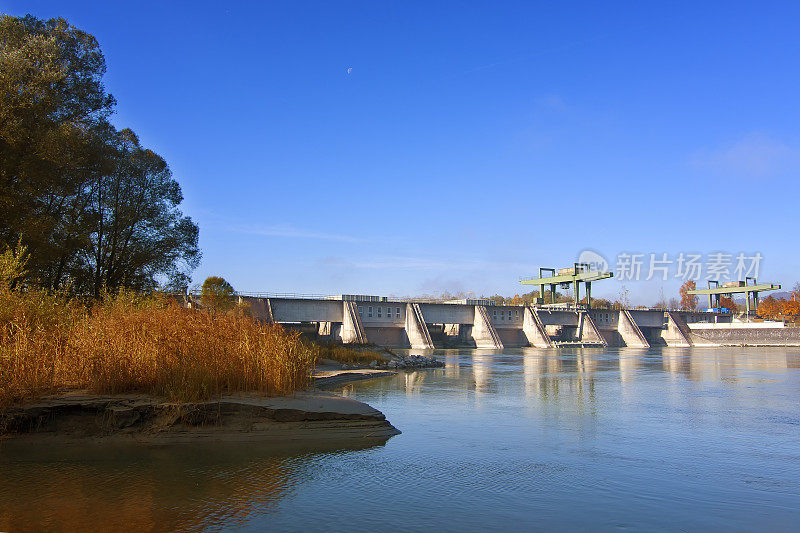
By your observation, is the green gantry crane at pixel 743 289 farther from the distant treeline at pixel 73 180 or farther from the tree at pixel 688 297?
the distant treeline at pixel 73 180

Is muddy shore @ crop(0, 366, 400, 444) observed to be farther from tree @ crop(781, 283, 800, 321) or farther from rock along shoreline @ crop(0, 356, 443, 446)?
tree @ crop(781, 283, 800, 321)

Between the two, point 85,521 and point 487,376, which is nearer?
point 85,521

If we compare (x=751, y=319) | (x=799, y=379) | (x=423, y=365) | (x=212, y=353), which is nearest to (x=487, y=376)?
(x=423, y=365)

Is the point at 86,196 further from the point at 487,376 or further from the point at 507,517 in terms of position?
the point at 507,517

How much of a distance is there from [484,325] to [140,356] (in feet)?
224

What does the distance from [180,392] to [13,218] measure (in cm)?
1349

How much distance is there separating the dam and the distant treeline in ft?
83.4

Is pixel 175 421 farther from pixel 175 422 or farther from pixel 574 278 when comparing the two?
pixel 574 278

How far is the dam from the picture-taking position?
6781 centimetres

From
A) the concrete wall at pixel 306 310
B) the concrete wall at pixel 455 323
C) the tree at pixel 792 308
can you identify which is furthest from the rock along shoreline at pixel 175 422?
the tree at pixel 792 308

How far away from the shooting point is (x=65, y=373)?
11.9 meters

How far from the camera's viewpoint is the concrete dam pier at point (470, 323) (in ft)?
221

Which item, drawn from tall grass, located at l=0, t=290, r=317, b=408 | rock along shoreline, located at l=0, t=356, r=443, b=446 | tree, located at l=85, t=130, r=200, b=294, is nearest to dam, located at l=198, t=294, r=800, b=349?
tree, located at l=85, t=130, r=200, b=294

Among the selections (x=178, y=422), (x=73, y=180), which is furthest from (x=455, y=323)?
(x=178, y=422)
